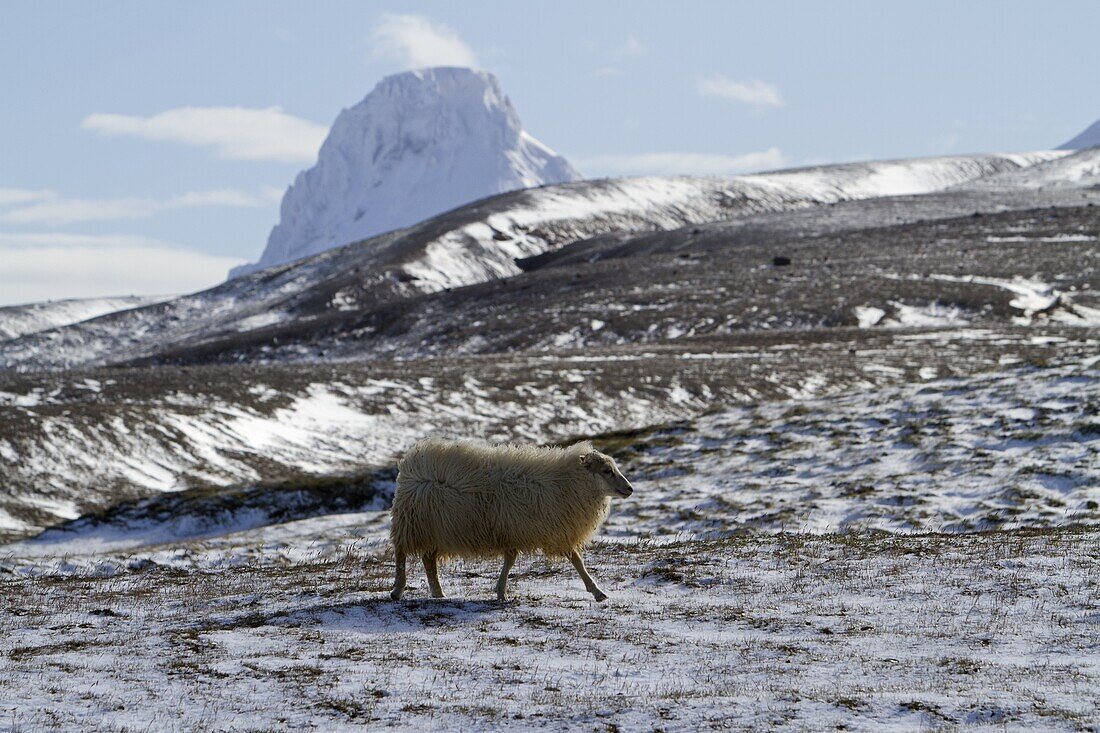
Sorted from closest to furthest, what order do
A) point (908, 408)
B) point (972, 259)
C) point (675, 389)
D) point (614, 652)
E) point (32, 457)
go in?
point (614, 652) → point (908, 408) → point (32, 457) → point (675, 389) → point (972, 259)

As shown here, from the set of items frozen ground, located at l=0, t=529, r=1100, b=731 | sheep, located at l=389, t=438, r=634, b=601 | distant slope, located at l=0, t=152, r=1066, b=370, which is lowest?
frozen ground, located at l=0, t=529, r=1100, b=731

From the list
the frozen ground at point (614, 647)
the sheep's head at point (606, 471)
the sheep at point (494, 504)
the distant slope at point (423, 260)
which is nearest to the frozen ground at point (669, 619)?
the frozen ground at point (614, 647)

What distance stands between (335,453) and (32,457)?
8761 millimetres

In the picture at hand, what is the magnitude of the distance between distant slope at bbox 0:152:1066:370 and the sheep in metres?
86.6

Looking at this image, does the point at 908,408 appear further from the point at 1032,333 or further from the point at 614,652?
the point at 1032,333

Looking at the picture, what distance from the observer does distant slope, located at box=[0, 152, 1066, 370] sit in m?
125

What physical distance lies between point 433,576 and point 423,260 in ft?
420

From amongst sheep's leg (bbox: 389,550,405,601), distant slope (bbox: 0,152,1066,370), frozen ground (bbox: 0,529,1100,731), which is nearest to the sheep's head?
frozen ground (bbox: 0,529,1100,731)

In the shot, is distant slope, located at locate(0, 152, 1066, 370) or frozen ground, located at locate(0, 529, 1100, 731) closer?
frozen ground, located at locate(0, 529, 1100, 731)

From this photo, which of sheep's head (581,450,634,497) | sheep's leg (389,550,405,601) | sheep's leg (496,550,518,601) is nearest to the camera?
sheep's leg (496,550,518,601)

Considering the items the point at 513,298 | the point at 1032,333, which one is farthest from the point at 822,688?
the point at 513,298

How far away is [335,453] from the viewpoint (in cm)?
3325

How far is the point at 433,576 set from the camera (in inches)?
525

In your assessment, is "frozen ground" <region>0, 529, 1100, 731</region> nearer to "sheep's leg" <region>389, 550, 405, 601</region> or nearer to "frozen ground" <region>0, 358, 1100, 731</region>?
"frozen ground" <region>0, 358, 1100, 731</region>
